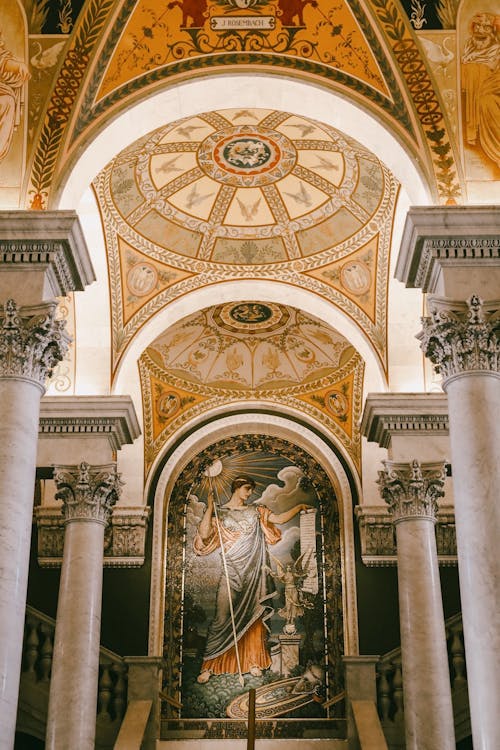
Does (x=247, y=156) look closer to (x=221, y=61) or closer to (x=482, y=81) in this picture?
(x=221, y=61)

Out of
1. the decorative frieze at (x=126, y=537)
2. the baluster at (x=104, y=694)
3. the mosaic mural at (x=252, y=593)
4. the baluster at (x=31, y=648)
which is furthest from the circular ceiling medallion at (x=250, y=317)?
the baluster at (x=31, y=648)

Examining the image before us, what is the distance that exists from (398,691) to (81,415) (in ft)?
17.7

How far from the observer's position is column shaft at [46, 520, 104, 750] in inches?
395

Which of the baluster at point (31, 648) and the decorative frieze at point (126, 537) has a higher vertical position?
the decorative frieze at point (126, 537)

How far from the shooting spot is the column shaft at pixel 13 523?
6.84 m

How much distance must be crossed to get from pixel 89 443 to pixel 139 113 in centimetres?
417

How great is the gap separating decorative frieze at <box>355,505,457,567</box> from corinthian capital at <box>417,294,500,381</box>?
26.2ft

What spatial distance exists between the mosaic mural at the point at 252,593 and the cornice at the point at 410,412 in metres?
4.81

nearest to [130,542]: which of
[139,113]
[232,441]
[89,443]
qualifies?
[232,441]

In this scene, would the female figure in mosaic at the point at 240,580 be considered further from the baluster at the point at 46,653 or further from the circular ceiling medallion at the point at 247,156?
the circular ceiling medallion at the point at 247,156

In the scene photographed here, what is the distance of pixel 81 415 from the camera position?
38.4ft

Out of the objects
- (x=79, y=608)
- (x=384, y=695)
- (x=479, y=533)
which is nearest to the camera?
(x=479, y=533)

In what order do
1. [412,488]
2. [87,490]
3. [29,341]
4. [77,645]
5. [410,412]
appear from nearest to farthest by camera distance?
[29,341] → [77,645] → [412,488] → [87,490] → [410,412]

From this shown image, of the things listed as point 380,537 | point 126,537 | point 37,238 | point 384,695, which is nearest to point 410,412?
point 384,695
